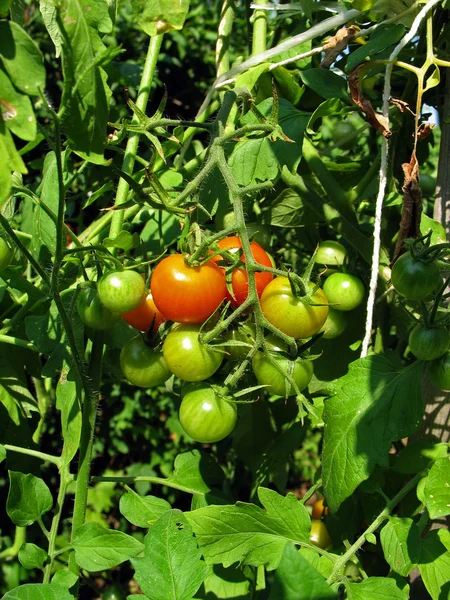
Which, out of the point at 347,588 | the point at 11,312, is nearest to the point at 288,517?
the point at 347,588

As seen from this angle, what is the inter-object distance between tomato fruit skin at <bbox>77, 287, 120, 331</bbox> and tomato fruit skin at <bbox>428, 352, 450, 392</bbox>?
1.35 feet

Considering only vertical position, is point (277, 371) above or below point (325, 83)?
below

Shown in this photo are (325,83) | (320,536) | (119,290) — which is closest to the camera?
(119,290)

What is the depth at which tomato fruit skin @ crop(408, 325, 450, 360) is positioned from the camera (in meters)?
0.73

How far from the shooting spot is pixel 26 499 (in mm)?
773

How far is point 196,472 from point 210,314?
0.37 m

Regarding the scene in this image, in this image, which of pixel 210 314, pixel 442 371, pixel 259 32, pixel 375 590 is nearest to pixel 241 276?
pixel 210 314

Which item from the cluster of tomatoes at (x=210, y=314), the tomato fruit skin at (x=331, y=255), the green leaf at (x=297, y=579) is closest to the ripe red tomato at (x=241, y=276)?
the cluster of tomatoes at (x=210, y=314)

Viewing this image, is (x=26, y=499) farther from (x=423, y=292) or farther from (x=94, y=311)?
(x=423, y=292)

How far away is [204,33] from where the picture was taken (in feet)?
8.09

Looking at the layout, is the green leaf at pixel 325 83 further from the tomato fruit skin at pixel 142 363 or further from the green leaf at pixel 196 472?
the green leaf at pixel 196 472

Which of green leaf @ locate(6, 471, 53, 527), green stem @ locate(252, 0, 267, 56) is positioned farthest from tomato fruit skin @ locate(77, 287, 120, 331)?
green stem @ locate(252, 0, 267, 56)

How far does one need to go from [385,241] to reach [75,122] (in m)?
0.62

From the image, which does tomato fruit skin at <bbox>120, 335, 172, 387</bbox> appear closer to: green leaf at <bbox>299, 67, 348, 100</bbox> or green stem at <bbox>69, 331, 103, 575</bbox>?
green stem at <bbox>69, 331, 103, 575</bbox>
